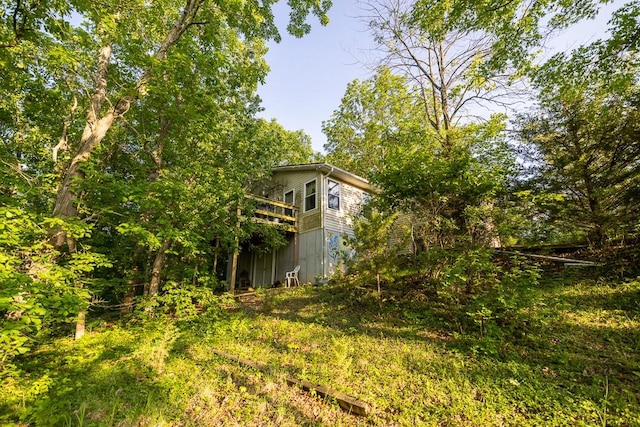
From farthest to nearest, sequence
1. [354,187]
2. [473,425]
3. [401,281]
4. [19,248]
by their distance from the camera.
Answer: [354,187], [401,281], [19,248], [473,425]

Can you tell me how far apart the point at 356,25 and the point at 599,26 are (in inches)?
312

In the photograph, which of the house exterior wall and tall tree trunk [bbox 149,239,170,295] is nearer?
tall tree trunk [bbox 149,239,170,295]

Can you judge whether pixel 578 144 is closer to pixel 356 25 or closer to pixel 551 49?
pixel 551 49

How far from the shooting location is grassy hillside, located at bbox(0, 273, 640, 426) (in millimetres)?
3248

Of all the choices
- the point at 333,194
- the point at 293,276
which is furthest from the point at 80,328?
the point at 333,194

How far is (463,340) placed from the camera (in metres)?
4.88

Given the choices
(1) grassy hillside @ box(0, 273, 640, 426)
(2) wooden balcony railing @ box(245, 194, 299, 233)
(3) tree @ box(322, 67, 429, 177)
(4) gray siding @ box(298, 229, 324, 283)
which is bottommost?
(1) grassy hillside @ box(0, 273, 640, 426)

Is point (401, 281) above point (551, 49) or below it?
below

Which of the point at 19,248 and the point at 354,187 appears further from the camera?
the point at 354,187

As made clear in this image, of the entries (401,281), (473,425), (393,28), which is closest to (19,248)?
(473,425)

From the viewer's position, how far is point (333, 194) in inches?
540

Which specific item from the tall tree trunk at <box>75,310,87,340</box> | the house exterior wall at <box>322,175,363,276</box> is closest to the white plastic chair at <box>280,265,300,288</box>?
the house exterior wall at <box>322,175,363,276</box>

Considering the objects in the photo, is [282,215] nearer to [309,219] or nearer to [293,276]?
[309,219]

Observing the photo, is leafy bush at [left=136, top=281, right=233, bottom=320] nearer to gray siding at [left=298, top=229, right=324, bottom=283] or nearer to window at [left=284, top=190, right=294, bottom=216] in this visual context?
gray siding at [left=298, top=229, right=324, bottom=283]
